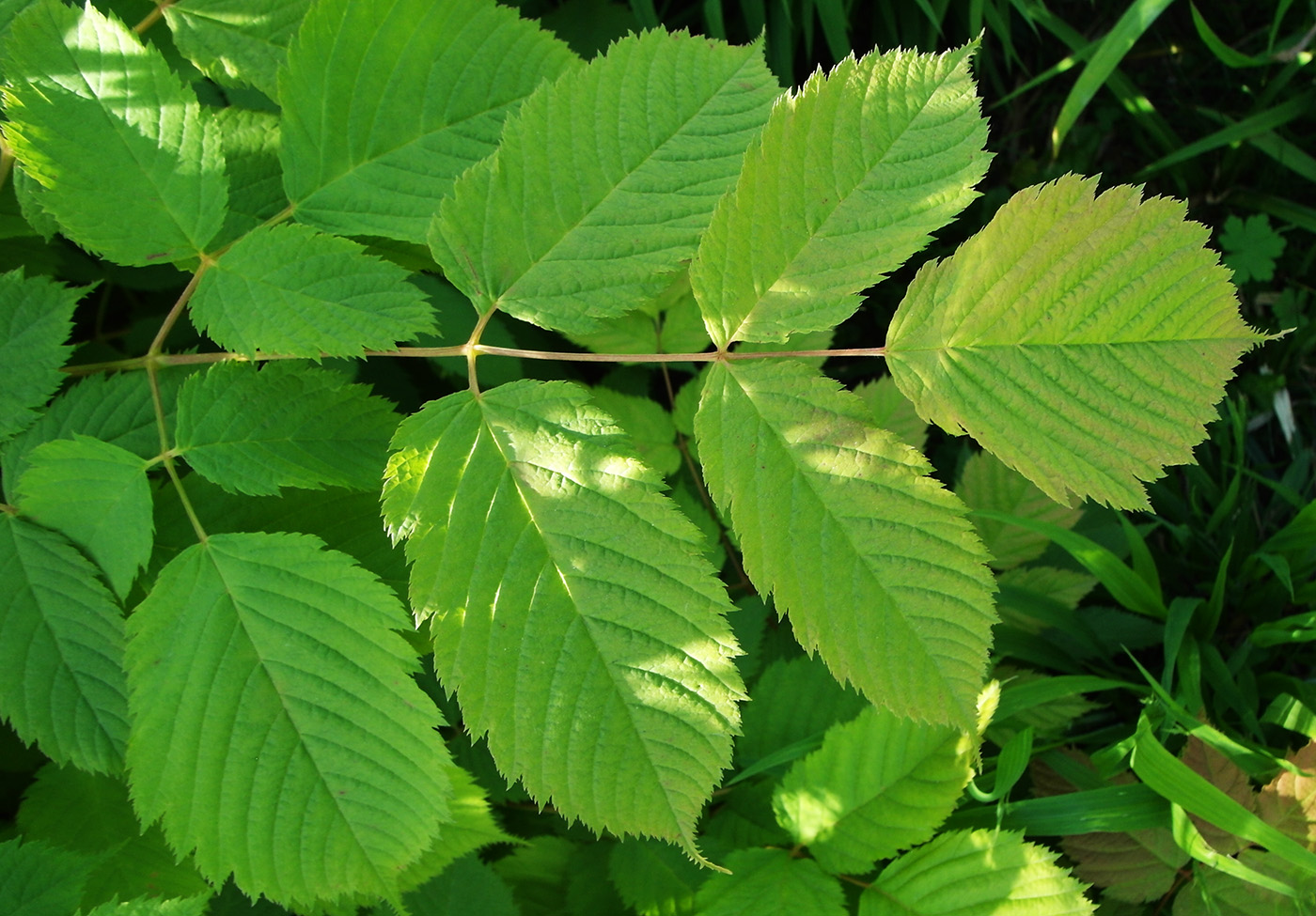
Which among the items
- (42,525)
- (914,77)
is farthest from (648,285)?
(42,525)

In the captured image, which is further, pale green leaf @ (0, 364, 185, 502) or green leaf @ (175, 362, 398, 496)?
pale green leaf @ (0, 364, 185, 502)

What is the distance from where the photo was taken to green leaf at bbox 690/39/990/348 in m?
0.98

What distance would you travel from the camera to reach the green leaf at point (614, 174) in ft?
3.56

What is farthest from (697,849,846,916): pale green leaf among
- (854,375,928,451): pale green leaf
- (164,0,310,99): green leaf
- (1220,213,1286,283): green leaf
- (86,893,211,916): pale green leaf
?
(1220,213,1286,283): green leaf

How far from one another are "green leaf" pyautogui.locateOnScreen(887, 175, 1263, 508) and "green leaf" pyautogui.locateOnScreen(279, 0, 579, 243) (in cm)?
69

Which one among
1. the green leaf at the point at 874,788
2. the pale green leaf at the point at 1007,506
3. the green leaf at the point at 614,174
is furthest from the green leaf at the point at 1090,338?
the pale green leaf at the point at 1007,506

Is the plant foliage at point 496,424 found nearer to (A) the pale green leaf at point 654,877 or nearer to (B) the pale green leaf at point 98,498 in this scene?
(B) the pale green leaf at point 98,498

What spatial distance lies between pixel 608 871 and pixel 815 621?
911mm

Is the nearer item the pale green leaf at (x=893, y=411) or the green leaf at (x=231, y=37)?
the green leaf at (x=231, y=37)

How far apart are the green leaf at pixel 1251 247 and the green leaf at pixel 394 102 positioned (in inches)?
74.7

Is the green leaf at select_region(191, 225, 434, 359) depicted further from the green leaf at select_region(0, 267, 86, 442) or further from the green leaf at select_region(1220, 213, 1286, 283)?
the green leaf at select_region(1220, 213, 1286, 283)

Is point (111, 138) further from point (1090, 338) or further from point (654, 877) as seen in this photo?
point (654, 877)

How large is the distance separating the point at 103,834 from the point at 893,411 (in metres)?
1.57

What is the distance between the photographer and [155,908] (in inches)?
45.8
